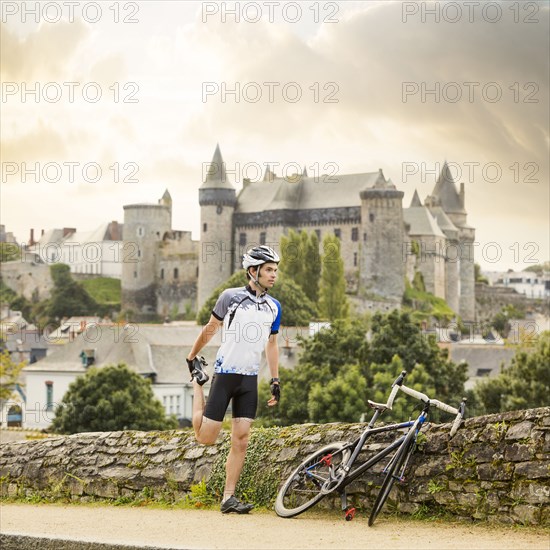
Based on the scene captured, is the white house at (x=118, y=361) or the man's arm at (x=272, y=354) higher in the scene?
the man's arm at (x=272, y=354)

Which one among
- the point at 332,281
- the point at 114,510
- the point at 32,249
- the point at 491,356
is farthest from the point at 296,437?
the point at 32,249

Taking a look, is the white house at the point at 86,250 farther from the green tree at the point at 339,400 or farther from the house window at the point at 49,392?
the green tree at the point at 339,400

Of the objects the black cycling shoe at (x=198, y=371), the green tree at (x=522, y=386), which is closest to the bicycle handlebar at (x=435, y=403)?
the black cycling shoe at (x=198, y=371)

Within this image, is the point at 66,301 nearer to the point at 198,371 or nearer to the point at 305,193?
the point at 305,193

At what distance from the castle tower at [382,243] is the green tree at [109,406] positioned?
238 ft

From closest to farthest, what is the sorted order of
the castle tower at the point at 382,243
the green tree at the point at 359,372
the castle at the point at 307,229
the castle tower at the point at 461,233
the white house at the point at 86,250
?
the green tree at the point at 359,372
the castle tower at the point at 382,243
the castle at the point at 307,229
the castle tower at the point at 461,233
the white house at the point at 86,250

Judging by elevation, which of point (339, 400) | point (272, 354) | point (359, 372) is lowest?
point (339, 400)

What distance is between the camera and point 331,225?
5251 inches

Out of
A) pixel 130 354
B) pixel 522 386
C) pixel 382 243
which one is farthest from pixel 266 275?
pixel 382 243

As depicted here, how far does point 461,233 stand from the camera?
15225 cm

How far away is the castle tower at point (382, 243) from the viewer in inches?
4924

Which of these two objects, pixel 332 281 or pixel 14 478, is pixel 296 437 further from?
pixel 332 281

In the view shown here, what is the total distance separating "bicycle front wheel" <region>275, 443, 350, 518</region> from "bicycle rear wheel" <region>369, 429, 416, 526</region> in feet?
1.83

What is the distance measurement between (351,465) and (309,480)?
59 cm
